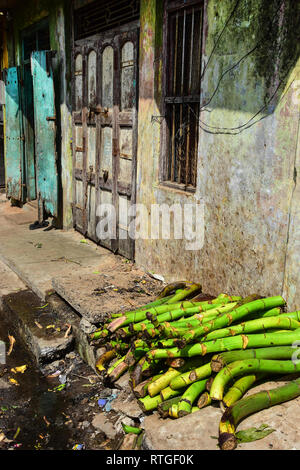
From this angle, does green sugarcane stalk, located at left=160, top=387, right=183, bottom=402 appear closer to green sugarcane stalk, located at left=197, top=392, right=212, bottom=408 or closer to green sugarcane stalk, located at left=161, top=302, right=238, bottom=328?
green sugarcane stalk, located at left=197, top=392, right=212, bottom=408

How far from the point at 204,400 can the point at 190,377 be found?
0.56 ft

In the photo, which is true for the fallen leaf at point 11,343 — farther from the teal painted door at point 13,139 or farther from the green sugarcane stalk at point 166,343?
the teal painted door at point 13,139

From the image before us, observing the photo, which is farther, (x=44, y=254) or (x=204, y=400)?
(x=44, y=254)

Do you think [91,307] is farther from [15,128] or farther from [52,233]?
[15,128]

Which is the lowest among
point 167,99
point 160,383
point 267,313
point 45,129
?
point 160,383

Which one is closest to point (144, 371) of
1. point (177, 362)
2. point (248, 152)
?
point (177, 362)

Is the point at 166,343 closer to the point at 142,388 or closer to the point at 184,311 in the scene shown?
the point at 142,388

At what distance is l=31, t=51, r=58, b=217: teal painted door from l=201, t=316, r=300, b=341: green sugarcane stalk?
507 centimetres

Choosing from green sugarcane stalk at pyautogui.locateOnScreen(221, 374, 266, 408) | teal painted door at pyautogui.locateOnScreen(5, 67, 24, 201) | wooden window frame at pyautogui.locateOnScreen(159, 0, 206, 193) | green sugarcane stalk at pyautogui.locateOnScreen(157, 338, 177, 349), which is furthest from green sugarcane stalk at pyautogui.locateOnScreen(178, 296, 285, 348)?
teal painted door at pyautogui.locateOnScreen(5, 67, 24, 201)

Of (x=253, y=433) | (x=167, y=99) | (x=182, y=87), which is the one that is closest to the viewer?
(x=253, y=433)

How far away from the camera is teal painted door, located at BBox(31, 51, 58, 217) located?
7.13 m

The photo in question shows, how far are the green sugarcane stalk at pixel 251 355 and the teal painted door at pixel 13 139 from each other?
7354 millimetres

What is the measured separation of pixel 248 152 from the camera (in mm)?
3770
